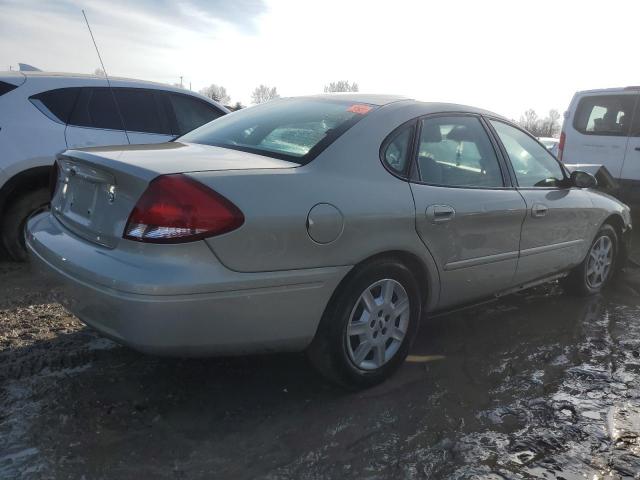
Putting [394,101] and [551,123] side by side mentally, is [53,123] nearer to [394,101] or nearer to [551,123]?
[394,101]

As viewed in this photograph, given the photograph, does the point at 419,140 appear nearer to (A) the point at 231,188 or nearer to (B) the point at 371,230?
(B) the point at 371,230

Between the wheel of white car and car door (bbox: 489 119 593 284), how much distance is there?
3.84 feet

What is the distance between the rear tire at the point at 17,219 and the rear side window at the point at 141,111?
44.6 inches

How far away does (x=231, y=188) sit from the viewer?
2500 millimetres

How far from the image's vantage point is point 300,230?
2.61 m

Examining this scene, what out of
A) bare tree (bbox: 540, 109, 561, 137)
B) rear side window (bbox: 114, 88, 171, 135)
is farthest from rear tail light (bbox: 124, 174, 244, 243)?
bare tree (bbox: 540, 109, 561, 137)

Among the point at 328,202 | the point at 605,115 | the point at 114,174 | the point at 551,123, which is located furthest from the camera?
the point at 551,123

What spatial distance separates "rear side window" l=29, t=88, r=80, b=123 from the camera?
5.06 meters

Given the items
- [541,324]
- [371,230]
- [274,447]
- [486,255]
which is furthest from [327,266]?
[541,324]

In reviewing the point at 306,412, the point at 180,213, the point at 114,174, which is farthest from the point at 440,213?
the point at 114,174

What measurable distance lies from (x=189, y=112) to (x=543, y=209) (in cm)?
378

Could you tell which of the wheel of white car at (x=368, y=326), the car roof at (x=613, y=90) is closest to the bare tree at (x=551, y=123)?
the car roof at (x=613, y=90)

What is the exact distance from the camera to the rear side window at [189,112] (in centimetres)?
602

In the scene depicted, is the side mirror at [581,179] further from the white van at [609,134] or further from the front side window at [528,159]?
the white van at [609,134]
